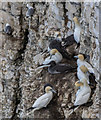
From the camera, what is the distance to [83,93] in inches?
89.9

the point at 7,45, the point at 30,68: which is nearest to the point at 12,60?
the point at 7,45

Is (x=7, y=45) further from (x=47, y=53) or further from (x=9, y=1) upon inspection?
(x=47, y=53)

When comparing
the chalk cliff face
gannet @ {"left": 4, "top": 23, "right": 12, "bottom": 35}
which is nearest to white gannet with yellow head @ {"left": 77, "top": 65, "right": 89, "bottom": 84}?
the chalk cliff face

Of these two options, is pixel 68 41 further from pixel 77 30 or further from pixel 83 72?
pixel 83 72

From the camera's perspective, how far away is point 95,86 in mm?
2355

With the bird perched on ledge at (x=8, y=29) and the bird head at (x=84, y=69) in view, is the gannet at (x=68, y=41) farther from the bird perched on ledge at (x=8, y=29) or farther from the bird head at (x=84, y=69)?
the bird perched on ledge at (x=8, y=29)

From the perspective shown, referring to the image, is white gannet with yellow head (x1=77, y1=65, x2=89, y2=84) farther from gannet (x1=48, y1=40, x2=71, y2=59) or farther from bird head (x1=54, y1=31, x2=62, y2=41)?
bird head (x1=54, y1=31, x2=62, y2=41)

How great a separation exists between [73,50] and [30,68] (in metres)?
0.76

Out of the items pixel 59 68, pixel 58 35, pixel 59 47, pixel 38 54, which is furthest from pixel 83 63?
pixel 38 54

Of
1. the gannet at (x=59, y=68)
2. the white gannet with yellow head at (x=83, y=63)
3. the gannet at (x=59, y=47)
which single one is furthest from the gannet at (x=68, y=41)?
the white gannet with yellow head at (x=83, y=63)

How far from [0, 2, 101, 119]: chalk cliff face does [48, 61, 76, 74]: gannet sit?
0.16ft

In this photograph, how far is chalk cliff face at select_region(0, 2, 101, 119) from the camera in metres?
2.36

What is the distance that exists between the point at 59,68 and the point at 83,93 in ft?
1.87

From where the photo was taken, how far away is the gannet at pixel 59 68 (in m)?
2.73
